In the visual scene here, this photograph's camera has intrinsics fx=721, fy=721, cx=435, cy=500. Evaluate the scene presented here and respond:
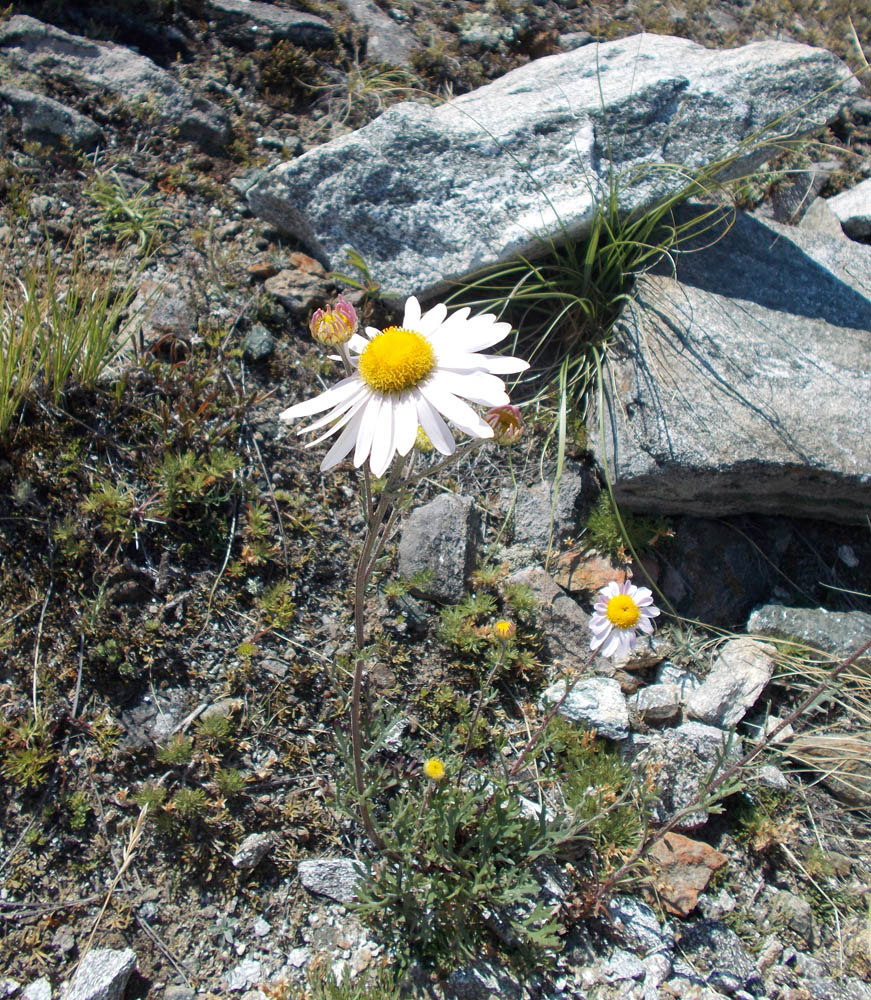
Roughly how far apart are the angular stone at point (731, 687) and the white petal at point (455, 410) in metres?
2.00

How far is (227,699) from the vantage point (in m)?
2.86

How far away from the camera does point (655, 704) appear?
10.1 ft

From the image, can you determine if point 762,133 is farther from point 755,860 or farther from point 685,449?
point 755,860

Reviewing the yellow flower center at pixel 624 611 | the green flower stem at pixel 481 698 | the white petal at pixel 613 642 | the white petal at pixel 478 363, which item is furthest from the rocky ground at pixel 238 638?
the white petal at pixel 478 363

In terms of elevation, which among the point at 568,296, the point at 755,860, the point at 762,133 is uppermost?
the point at 762,133

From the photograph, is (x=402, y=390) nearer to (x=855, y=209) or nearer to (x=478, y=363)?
(x=478, y=363)

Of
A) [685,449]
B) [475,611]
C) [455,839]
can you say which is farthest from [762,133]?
[455,839]

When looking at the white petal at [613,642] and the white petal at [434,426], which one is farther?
the white petal at [613,642]

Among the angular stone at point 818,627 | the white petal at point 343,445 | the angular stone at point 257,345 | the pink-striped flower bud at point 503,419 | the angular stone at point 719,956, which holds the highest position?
the white petal at point 343,445

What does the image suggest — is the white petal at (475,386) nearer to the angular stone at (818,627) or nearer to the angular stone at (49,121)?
the angular stone at (818,627)

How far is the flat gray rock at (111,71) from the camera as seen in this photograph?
4.07 m

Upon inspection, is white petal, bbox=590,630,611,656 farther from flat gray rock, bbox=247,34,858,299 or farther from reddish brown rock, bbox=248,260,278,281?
reddish brown rock, bbox=248,260,278,281

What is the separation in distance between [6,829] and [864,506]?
3920mm

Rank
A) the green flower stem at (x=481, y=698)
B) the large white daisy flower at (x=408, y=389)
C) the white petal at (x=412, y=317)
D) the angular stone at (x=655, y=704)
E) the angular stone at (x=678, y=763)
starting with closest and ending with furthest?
the large white daisy flower at (x=408, y=389), the white petal at (x=412, y=317), the green flower stem at (x=481, y=698), the angular stone at (x=678, y=763), the angular stone at (x=655, y=704)
